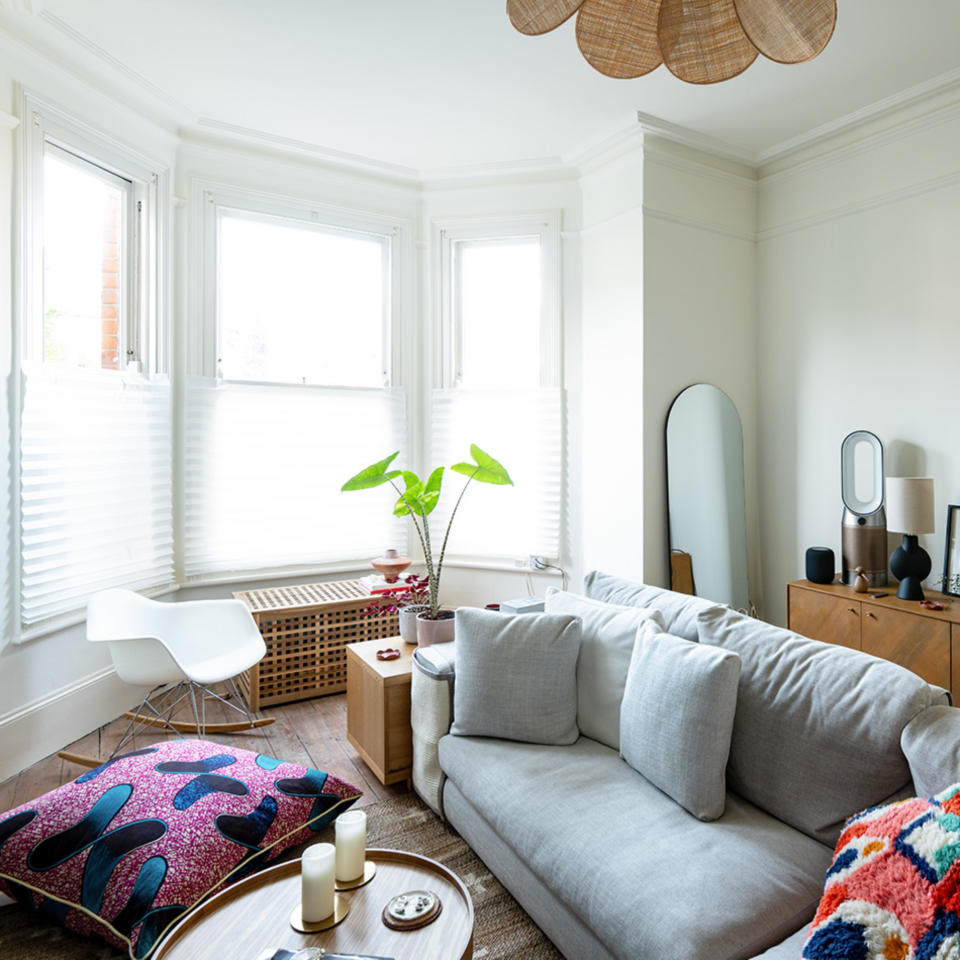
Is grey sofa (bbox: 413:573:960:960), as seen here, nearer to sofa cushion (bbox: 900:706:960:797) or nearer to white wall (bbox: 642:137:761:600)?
sofa cushion (bbox: 900:706:960:797)

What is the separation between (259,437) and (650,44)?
2.90m

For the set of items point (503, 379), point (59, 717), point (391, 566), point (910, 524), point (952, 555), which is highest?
point (503, 379)

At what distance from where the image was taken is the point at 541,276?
410 cm

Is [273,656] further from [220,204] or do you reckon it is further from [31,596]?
[220,204]

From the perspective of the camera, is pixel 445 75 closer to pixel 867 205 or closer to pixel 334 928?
pixel 867 205

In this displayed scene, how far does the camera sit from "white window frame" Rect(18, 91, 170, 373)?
→ 2768mm

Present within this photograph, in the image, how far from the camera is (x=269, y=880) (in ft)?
4.86

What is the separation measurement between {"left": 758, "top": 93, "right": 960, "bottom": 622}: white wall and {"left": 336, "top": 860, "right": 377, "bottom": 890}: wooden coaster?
295 cm

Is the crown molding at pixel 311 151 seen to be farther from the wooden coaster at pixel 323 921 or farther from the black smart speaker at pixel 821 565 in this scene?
the wooden coaster at pixel 323 921

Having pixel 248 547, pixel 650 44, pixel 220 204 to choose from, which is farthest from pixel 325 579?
pixel 650 44

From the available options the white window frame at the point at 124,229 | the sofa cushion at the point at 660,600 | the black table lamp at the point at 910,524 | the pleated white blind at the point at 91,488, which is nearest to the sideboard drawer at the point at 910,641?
the black table lamp at the point at 910,524

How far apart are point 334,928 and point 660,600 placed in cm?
138

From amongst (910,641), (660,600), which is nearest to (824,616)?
(910,641)

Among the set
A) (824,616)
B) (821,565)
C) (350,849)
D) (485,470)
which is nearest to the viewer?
(350,849)
